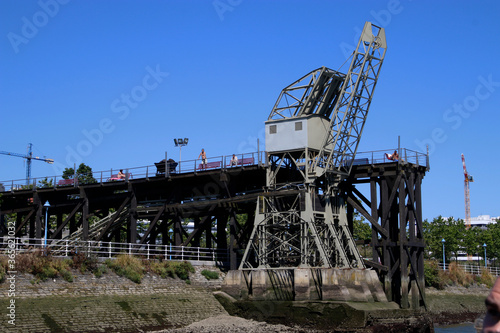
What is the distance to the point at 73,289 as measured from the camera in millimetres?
38250

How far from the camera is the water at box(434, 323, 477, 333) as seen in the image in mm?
50406

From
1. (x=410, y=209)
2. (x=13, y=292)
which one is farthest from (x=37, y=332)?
(x=410, y=209)

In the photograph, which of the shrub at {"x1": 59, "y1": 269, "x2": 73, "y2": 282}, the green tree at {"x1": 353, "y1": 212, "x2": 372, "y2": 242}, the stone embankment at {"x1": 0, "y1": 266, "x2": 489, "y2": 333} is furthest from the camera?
the green tree at {"x1": 353, "y1": 212, "x2": 372, "y2": 242}

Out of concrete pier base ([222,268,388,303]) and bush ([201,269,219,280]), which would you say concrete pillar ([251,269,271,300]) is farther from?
bush ([201,269,219,280])

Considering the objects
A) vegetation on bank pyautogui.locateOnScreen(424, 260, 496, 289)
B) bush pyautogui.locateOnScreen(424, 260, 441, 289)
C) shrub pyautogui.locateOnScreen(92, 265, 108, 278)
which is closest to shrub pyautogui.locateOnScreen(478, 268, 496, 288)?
vegetation on bank pyautogui.locateOnScreen(424, 260, 496, 289)

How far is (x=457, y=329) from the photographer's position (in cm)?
5253

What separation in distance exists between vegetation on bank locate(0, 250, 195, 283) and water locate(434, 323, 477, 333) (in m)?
19.3

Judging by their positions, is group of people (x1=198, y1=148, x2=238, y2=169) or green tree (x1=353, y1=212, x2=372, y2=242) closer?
group of people (x1=198, y1=148, x2=238, y2=169)

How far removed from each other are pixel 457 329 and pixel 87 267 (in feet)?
95.0

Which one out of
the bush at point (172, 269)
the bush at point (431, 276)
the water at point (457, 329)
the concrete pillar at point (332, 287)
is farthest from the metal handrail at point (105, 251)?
the bush at point (431, 276)

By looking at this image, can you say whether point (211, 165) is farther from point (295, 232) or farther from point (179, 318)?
point (179, 318)

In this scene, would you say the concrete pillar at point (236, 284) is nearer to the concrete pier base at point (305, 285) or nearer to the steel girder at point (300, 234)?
the concrete pier base at point (305, 285)

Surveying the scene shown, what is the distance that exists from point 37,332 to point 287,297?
18.4m

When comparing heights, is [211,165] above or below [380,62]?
below
